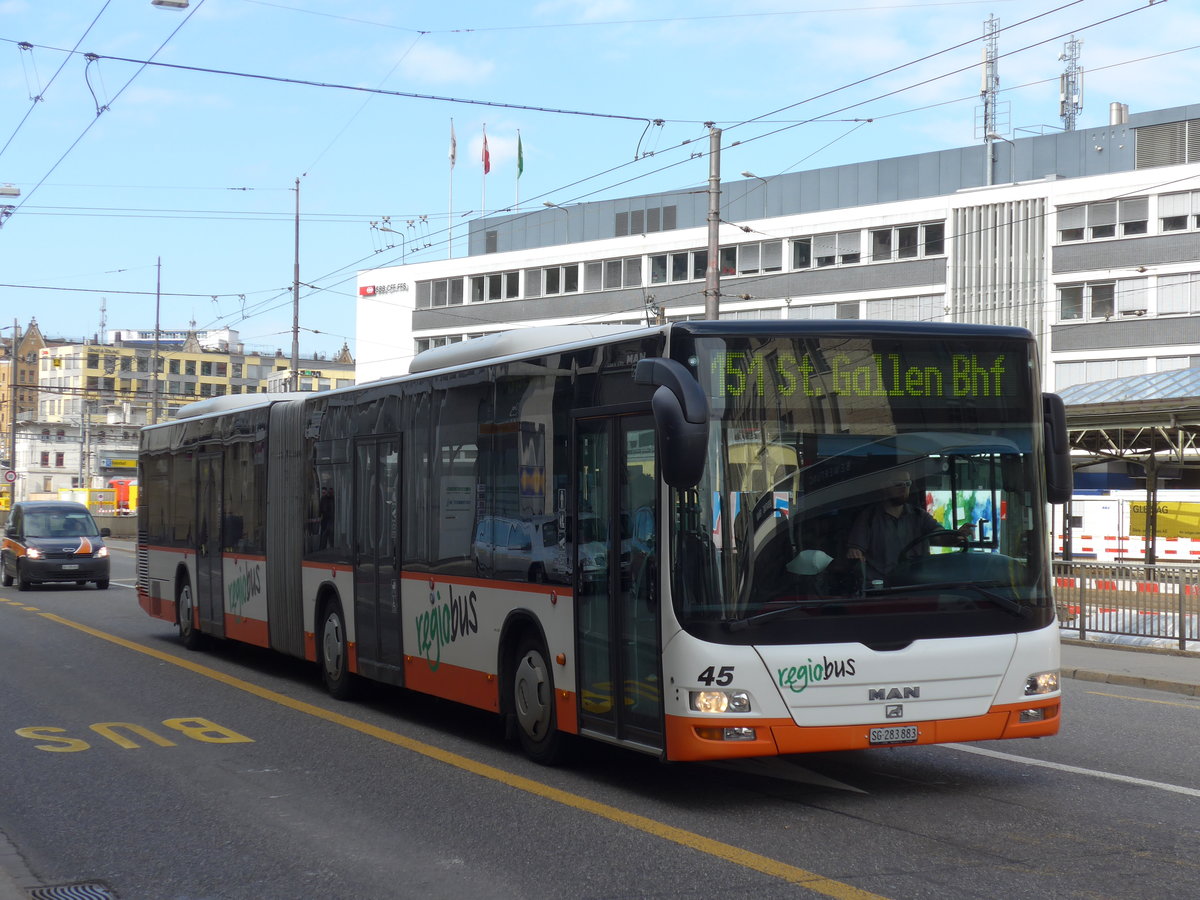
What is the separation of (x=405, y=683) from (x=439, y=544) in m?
1.38

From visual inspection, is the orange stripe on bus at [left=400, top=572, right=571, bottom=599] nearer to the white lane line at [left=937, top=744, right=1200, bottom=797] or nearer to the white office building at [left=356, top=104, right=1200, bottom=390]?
the white lane line at [left=937, top=744, right=1200, bottom=797]

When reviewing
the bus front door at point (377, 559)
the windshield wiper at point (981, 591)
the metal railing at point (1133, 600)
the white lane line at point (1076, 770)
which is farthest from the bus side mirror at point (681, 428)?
the metal railing at point (1133, 600)

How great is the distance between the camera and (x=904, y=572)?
28.1ft

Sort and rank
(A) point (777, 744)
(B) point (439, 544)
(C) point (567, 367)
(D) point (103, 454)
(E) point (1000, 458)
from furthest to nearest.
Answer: (D) point (103, 454) → (B) point (439, 544) → (C) point (567, 367) → (E) point (1000, 458) → (A) point (777, 744)

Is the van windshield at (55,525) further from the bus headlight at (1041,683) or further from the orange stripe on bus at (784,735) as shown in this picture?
the bus headlight at (1041,683)

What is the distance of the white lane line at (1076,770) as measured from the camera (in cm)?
894

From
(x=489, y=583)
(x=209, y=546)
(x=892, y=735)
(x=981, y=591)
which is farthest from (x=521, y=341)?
(x=209, y=546)

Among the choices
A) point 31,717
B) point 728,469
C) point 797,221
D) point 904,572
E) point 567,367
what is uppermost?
point 797,221

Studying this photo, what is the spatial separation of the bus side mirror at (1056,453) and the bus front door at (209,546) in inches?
429

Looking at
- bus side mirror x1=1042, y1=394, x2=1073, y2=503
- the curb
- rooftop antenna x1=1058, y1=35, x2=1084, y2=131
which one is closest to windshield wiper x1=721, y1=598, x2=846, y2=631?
bus side mirror x1=1042, y1=394, x2=1073, y2=503

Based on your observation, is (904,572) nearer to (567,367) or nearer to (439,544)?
(567,367)

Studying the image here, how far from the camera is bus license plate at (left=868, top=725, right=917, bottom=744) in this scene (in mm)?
8375

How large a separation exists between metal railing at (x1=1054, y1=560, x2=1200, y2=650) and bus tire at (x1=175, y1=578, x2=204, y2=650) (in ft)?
33.5

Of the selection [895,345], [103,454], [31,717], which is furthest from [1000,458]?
[103,454]
